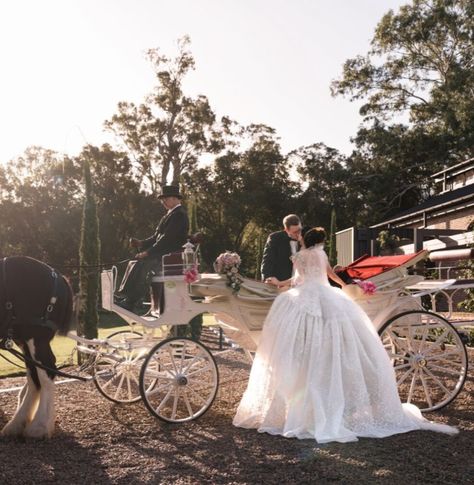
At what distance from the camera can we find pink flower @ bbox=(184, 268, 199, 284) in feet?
22.0

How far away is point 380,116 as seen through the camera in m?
36.8

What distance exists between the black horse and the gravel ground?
204 mm

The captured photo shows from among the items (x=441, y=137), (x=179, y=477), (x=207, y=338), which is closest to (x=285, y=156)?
(x=441, y=137)

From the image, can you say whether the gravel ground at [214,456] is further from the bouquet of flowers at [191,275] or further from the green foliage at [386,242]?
the green foliage at [386,242]

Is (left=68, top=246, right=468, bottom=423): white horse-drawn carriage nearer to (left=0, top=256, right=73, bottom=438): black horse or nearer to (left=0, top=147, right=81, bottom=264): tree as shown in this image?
(left=0, top=256, right=73, bottom=438): black horse

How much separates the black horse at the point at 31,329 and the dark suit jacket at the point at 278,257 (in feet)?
8.77

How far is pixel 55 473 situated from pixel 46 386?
1.40 meters

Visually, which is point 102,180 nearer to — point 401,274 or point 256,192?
point 256,192

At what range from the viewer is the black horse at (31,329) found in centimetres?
614

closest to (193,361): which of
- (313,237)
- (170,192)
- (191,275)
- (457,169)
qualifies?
(191,275)

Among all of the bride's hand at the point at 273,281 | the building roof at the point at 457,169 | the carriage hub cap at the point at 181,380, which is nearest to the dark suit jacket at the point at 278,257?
the bride's hand at the point at 273,281

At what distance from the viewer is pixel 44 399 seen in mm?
A: 6227

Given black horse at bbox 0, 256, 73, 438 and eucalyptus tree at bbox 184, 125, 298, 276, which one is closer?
black horse at bbox 0, 256, 73, 438

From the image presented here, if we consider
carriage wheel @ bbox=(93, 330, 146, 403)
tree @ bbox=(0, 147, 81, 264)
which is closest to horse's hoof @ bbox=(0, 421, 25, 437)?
carriage wheel @ bbox=(93, 330, 146, 403)
